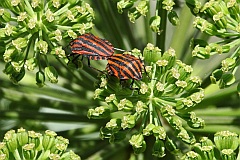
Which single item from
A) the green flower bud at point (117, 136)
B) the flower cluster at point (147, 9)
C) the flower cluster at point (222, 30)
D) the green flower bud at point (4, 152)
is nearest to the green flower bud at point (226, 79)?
the flower cluster at point (222, 30)

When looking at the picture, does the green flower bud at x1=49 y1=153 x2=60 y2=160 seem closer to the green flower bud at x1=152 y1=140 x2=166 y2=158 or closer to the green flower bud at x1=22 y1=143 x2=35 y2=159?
the green flower bud at x1=22 y1=143 x2=35 y2=159

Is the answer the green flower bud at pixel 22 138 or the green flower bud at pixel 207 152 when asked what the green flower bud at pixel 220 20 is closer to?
the green flower bud at pixel 207 152

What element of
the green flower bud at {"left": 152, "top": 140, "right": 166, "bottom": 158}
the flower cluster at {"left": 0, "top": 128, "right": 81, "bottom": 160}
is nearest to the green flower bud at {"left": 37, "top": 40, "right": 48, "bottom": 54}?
the flower cluster at {"left": 0, "top": 128, "right": 81, "bottom": 160}

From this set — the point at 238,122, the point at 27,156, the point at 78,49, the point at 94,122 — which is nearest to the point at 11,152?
the point at 27,156

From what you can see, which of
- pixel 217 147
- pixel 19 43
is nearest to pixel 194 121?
pixel 217 147

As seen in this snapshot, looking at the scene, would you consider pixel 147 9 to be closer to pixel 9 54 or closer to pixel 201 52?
pixel 201 52

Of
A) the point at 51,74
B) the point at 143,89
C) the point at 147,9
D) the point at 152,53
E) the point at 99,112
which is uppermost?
the point at 147,9
